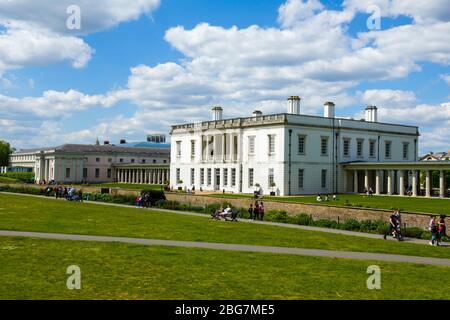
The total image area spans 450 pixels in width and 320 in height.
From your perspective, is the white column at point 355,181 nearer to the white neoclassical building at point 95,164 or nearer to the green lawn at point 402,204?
the green lawn at point 402,204

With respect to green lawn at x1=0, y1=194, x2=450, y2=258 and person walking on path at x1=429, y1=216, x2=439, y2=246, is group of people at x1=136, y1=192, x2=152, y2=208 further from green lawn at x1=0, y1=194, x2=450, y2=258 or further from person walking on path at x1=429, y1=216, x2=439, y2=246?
Result: person walking on path at x1=429, y1=216, x2=439, y2=246

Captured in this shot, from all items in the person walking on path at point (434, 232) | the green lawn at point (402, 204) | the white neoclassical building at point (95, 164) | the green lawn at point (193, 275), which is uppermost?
the white neoclassical building at point (95, 164)

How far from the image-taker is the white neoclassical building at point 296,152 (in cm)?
6469

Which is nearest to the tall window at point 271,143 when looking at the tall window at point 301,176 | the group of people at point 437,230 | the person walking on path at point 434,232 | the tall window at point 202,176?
the tall window at point 301,176

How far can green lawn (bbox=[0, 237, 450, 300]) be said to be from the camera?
13320 mm

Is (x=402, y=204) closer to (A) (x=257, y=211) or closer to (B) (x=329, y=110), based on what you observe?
(A) (x=257, y=211)

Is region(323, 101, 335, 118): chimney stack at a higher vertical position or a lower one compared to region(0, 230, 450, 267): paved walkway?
higher

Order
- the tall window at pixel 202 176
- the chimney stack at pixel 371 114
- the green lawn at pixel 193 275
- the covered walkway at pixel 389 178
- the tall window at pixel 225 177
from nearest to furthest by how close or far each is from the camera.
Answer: the green lawn at pixel 193 275 < the covered walkway at pixel 389 178 < the tall window at pixel 225 177 < the chimney stack at pixel 371 114 < the tall window at pixel 202 176

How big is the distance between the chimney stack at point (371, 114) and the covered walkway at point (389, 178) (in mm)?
8137

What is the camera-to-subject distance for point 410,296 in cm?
1352

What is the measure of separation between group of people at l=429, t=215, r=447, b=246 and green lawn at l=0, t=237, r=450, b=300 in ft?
25.4

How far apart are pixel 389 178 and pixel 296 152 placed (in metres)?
11.4

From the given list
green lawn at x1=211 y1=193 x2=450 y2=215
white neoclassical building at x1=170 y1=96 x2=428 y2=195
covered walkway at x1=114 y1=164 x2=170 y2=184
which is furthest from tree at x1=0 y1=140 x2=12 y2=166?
green lawn at x1=211 y1=193 x2=450 y2=215

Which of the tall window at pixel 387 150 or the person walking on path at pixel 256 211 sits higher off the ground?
the tall window at pixel 387 150
